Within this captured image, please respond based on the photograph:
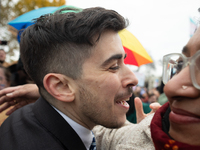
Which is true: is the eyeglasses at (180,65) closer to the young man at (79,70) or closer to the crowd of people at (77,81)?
the crowd of people at (77,81)

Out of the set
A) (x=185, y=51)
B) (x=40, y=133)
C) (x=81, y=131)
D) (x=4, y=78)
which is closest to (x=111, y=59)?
(x=185, y=51)

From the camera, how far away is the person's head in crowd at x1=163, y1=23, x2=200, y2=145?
89 cm

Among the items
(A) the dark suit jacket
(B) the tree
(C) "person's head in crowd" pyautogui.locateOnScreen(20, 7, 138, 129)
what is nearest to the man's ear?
(C) "person's head in crowd" pyautogui.locateOnScreen(20, 7, 138, 129)

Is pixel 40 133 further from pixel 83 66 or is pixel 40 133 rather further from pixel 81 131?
pixel 83 66

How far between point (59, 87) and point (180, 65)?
1.10m

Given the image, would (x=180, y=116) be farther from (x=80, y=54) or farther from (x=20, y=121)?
(x=20, y=121)

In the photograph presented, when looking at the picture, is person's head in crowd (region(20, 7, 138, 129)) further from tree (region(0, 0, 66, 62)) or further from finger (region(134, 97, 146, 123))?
tree (region(0, 0, 66, 62))

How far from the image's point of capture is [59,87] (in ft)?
5.36

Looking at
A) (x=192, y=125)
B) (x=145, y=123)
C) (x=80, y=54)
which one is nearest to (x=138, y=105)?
(x=145, y=123)

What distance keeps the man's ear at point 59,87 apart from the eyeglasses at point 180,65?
2.89 ft

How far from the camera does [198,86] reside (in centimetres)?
87

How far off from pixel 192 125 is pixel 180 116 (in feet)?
0.25

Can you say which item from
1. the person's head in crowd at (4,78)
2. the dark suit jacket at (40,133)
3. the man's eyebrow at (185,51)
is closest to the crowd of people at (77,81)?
the dark suit jacket at (40,133)

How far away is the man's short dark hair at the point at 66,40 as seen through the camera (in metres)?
1.59
